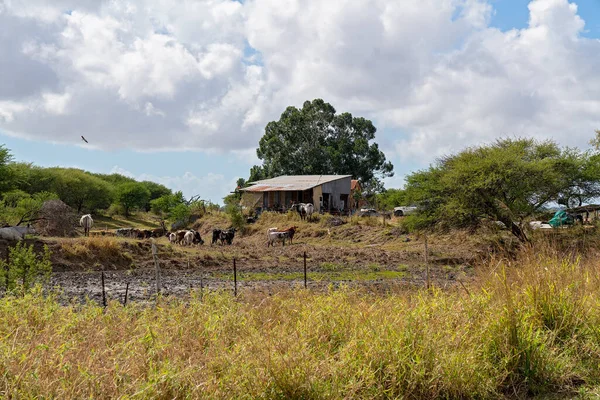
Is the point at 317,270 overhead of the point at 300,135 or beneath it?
beneath

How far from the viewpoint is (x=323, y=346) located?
6.33m

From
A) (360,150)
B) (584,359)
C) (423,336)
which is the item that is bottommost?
(584,359)

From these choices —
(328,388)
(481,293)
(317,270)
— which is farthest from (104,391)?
(317,270)

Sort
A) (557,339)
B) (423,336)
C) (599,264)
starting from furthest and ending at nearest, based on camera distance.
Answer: (599,264) < (557,339) < (423,336)

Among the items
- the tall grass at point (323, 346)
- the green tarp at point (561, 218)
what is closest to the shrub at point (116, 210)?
the green tarp at point (561, 218)

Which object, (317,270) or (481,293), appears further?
(317,270)

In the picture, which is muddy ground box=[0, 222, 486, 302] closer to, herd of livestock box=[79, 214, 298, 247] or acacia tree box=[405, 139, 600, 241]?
acacia tree box=[405, 139, 600, 241]

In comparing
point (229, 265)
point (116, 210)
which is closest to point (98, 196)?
point (116, 210)

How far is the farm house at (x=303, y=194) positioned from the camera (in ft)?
174

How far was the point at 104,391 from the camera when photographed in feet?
15.6

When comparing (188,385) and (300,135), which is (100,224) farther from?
(188,385)

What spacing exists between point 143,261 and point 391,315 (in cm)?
1958

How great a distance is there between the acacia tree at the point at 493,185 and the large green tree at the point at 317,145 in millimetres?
37041

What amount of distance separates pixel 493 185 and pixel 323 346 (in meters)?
23.5
